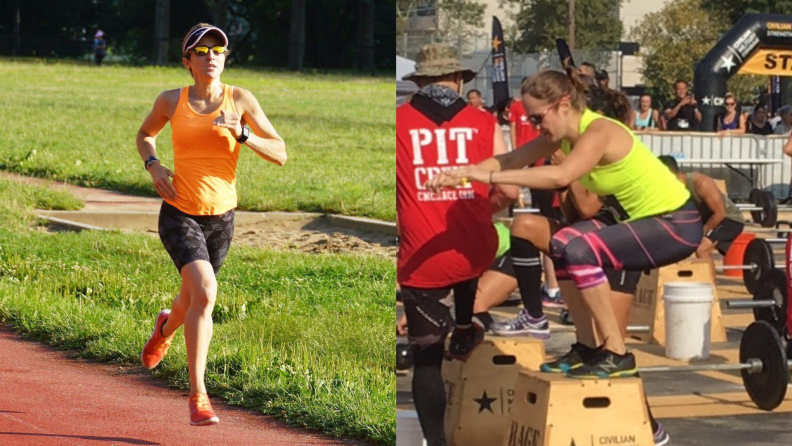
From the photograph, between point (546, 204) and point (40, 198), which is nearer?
point (546, 204)

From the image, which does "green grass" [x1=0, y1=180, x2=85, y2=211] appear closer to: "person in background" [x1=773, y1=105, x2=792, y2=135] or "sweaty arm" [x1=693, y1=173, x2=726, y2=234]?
"person in background" [x1=773, y1=105, x2=792, y2=135]

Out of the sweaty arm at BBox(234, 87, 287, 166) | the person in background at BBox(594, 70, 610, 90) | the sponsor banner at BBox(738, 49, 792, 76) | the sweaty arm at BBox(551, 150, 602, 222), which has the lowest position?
the sweaty arm at BBox(551, 150, 602, 222)

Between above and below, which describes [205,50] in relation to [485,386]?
above

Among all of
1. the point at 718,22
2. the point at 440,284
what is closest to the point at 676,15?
the point at 718,22

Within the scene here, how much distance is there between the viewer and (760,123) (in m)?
12.0

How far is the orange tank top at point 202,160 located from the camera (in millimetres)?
4648

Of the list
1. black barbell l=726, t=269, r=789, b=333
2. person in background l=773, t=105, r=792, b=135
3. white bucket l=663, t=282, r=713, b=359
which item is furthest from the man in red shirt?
person in background l=773, t=105, r=792, b=135

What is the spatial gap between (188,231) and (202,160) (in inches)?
12.7

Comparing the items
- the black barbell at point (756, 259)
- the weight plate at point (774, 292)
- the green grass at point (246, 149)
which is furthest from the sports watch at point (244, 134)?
the green grass at point (246, 149)

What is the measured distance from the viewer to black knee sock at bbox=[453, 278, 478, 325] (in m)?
4.39

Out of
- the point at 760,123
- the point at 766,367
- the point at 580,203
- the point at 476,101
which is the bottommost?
the point at 766,367

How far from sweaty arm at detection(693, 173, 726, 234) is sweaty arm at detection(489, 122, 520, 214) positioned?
281 centimetres

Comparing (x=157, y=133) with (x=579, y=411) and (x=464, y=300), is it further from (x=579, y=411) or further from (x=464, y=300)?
(x=579, y=411)

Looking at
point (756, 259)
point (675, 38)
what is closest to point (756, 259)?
point (756, 259)
